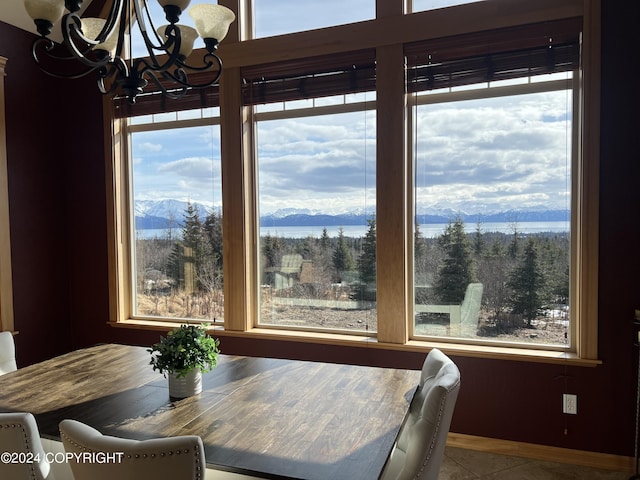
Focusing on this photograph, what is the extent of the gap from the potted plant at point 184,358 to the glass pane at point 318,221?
1503 millimetres

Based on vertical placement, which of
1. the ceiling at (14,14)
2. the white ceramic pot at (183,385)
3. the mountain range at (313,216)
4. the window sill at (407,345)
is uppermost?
the ceiling at (14,14)

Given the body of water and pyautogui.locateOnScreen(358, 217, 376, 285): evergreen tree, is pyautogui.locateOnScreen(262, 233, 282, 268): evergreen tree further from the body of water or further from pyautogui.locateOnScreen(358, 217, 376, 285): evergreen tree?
pyautogui.locateOnScreen(358, 217, 376, 285): evergreen tree

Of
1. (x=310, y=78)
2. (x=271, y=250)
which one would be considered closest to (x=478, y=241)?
(x=271, y=250)

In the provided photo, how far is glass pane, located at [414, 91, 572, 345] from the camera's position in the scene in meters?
2.84

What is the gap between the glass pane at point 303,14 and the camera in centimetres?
317

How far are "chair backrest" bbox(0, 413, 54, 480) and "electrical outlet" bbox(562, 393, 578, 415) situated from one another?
8.89 feet

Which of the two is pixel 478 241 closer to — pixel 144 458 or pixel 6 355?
pixel 144 458

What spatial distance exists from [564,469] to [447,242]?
4.97 ft

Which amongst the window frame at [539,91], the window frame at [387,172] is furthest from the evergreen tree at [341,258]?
the window frame at [539,91]

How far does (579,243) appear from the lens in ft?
8.89

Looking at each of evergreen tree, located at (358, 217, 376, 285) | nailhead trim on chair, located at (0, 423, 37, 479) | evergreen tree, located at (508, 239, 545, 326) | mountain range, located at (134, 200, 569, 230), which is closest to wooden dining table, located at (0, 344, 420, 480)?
nailhead trim on chair, located at (0, 423, 37, 479)

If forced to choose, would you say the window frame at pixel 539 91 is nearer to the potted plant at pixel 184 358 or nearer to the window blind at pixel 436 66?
the window blind at pixel 436 66

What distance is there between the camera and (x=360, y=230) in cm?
327

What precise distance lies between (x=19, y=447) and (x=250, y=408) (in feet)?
2.56
